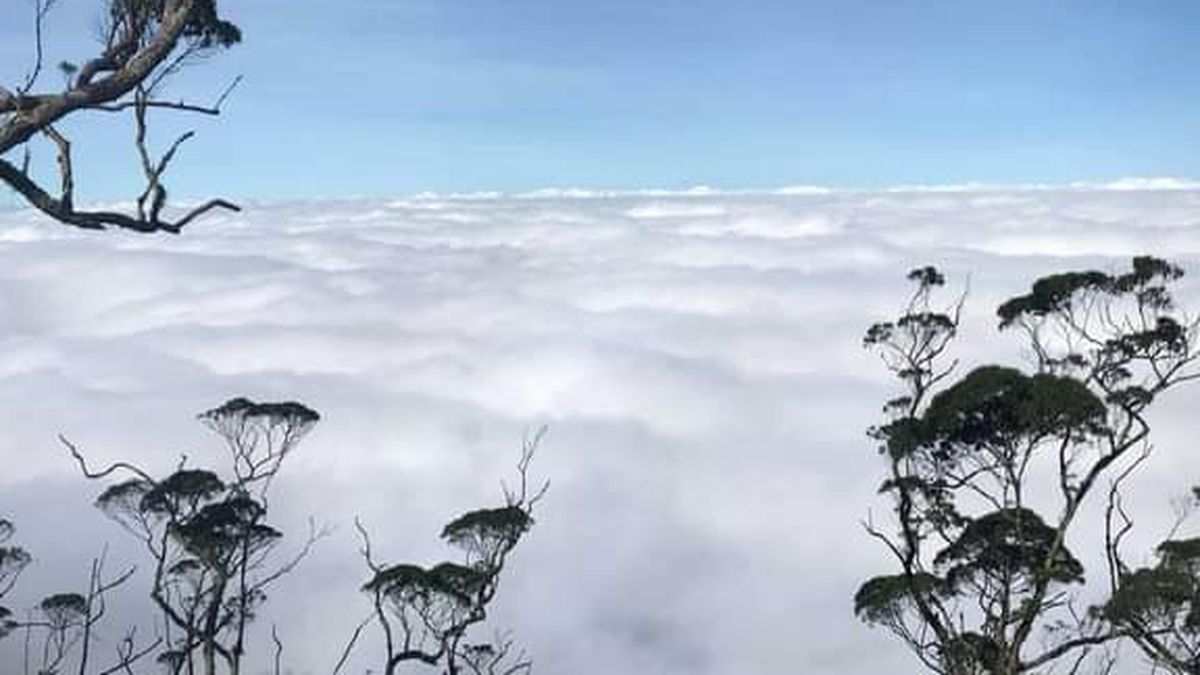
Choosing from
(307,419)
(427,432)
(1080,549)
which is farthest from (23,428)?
(307,419)

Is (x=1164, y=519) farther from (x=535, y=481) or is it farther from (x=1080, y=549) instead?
(x=535, y=481)

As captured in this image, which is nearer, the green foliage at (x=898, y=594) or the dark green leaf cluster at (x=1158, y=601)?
the dark green leaf cluster at (x=1158, y=601)

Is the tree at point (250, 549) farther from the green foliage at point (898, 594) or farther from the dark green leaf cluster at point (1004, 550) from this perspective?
the dark green leaf cluster at point (1004, 550)

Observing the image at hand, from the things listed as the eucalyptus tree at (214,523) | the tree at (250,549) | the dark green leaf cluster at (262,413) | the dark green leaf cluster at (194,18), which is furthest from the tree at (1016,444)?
the dark green leaf cluster at (194,18)

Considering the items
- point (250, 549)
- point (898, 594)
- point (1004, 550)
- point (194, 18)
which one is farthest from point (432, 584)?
point (194, 18)

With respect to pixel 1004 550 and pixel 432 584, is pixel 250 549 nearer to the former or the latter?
pixel 432 584

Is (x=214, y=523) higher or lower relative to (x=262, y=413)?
lower

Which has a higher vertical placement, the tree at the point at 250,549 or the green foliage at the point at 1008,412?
the green foliage at the point at 1008,412

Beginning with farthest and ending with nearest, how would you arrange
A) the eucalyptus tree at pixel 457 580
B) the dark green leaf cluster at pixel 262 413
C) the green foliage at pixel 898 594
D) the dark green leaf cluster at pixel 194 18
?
1. the dark green leaf cluster at pixel 262 413
2. the eucalyptus tree at pixel 457 580
3. the green foliage at pixel 898 594
4. the dark green leaf cluster at pixel 194 18

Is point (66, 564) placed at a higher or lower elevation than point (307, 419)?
lower
